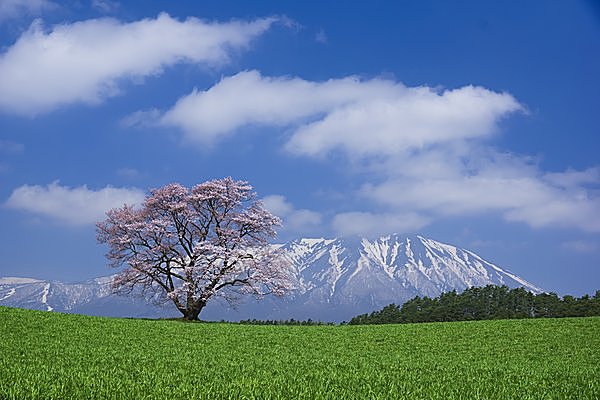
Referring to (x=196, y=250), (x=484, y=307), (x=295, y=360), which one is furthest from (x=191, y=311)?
(x=295, y=360)

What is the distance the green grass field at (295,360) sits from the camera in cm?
1092

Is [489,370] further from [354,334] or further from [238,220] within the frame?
[238,220]

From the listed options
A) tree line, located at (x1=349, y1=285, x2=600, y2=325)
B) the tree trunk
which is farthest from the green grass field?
tree line, located at (x1=349, y1=285, x2=600, y2=325)

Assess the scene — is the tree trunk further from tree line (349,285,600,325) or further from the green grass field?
tree line (349,285,600,325)

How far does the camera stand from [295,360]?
773 inches

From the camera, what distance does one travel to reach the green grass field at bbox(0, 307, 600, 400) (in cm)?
1092

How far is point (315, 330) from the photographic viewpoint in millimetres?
37562

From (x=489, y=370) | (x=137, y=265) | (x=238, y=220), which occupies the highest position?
(x=238, y=220)

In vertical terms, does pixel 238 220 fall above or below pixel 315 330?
above

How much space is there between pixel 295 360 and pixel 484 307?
137ft

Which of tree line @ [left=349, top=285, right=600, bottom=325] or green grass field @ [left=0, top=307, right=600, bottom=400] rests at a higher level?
tree line @ [left=349, top=285, right=600, bottom=325]

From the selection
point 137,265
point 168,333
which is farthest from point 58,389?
point 137,265

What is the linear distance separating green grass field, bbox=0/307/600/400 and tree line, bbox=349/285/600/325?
47.8 feet

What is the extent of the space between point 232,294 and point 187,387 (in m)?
39.3
